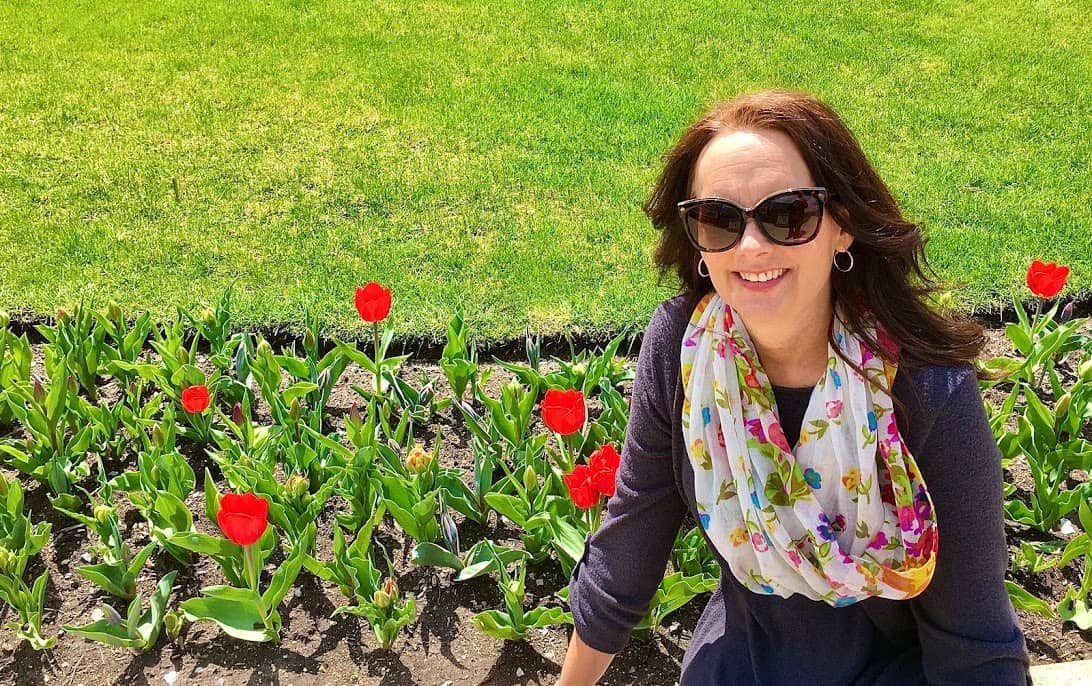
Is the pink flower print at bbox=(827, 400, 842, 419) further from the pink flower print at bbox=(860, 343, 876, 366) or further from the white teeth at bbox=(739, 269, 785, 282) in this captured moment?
the white teeth at bbox=(739, 269, 785, 282)

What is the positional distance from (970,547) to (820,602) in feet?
1.03

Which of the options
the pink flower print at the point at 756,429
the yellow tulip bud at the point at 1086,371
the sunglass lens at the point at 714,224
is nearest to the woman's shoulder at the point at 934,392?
the pink flower print at the point at 756,429

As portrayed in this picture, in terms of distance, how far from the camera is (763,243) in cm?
158

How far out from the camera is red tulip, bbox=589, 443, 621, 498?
6.95 ft

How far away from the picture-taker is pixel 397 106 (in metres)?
5.38

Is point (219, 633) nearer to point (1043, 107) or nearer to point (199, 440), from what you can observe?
point (199, 440)

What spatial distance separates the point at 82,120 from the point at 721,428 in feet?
14.7

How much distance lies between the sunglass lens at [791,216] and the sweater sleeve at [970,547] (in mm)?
337

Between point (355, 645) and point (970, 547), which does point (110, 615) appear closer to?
point (355, 645)

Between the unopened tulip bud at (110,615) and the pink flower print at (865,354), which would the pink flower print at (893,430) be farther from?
the unopened tulip bud at (110,615)

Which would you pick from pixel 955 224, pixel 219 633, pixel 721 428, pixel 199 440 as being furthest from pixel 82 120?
pixel 721 428

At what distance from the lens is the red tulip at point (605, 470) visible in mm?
2117

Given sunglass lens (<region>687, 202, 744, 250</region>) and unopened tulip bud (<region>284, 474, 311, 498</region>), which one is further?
unopened tulip bud (<region>284, 474, 311, 498</region>)

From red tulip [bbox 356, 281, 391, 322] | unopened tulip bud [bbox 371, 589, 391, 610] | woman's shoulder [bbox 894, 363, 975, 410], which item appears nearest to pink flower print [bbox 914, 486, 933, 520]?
woman's shoulder [bbox 894, 363, 975, 410]
